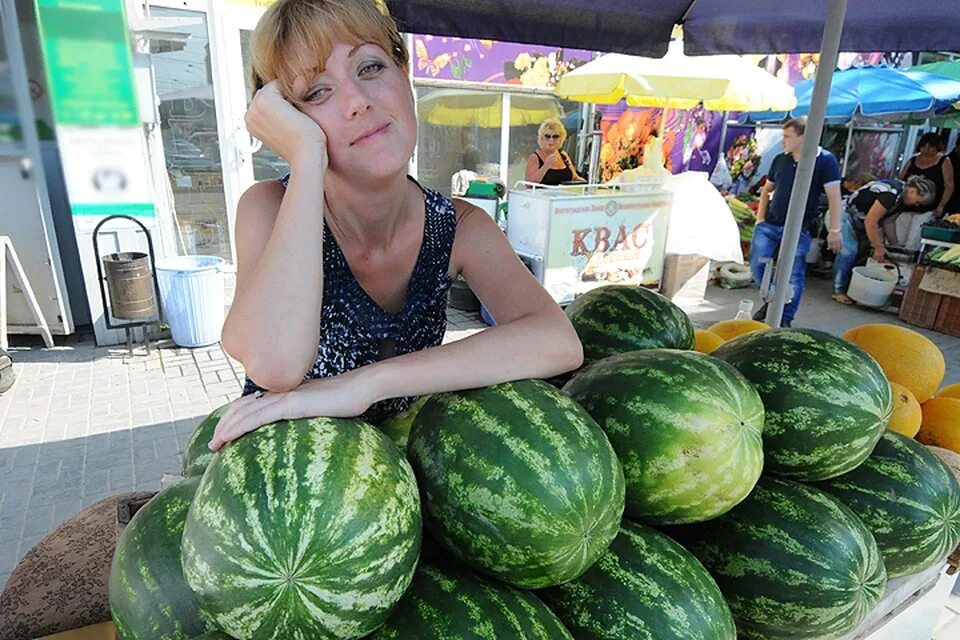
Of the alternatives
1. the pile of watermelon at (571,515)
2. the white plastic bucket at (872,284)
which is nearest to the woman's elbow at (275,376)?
the pile of watermelon at (571,515)

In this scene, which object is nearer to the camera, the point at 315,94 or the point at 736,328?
the point at 315,94

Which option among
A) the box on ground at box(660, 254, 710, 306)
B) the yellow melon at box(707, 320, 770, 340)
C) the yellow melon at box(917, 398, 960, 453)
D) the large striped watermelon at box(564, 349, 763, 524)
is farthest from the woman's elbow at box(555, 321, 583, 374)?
the box on ground at box(660, 254, 710, 306)

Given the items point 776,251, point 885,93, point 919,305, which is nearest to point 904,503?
point 776,251

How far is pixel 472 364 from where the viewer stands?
1271 millimetres

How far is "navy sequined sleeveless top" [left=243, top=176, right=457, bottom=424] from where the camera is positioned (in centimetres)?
159

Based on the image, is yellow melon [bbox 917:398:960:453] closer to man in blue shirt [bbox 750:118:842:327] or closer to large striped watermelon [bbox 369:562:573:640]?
large striped watermelon [bbox 369:562:573:640]

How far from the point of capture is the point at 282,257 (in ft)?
4.02

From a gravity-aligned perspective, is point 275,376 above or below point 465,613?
above

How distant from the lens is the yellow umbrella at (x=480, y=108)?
10.3m

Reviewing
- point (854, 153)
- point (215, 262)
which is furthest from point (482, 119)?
point (854, 153)

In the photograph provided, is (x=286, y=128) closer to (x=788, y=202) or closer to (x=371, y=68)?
(x=371, y=68)

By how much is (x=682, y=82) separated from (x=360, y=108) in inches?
287

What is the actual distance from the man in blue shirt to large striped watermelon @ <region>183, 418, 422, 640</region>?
659cm

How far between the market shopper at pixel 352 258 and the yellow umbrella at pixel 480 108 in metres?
8.92
